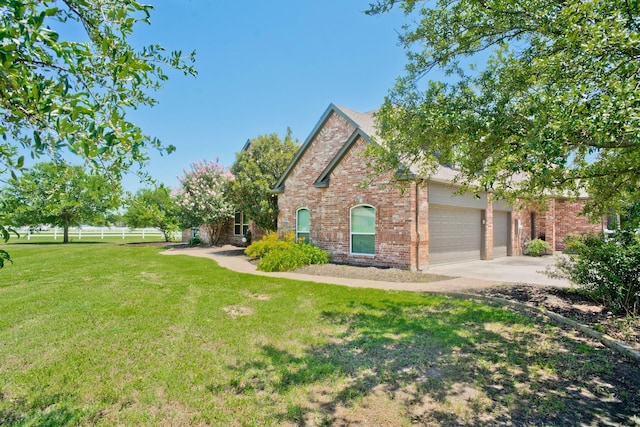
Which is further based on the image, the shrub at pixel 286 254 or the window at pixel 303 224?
the window at pixel 303 224

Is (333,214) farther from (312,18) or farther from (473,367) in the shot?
(473,367)

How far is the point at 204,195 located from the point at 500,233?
1693cm

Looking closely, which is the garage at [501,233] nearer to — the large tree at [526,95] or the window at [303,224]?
the window at [303,224]

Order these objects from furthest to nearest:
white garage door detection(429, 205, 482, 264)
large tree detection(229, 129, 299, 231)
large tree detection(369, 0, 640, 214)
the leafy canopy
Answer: large tree detection(229, 129, 299, 231)
white garage door detection(429, 205, 482, 264)
large tree detection(369, 0, 640, 214)
the leafy canopy

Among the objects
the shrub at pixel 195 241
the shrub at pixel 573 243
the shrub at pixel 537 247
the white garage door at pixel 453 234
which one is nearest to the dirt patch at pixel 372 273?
the white garage door at pixel 453 234

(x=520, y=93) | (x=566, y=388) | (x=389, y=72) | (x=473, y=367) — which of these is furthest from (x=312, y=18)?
(x=566, y=388)

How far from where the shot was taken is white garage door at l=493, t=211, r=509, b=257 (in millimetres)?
17144

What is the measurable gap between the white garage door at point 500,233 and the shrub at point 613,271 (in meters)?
10.5

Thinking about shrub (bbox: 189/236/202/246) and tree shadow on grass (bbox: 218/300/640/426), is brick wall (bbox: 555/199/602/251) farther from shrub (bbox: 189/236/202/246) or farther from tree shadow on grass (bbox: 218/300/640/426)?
shrub (bbox: 189/236/202/246)

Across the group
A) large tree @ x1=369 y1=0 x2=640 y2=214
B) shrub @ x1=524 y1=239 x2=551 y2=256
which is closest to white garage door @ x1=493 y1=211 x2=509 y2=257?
shrub @ x1=524 y1=239 x2=551 y2=256

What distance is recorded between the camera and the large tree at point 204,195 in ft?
69.6

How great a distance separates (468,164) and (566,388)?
403cm

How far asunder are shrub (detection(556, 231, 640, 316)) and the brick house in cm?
426

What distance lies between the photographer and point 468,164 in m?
6.65
